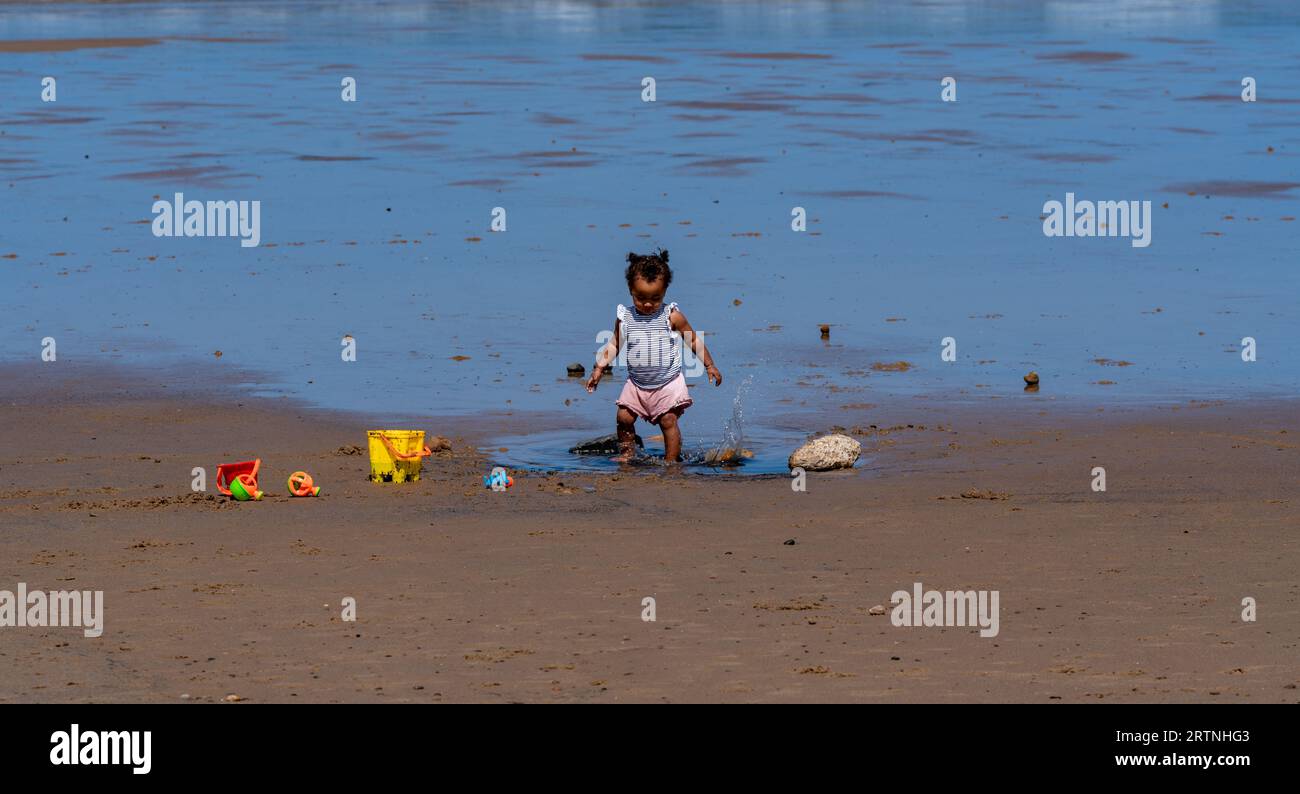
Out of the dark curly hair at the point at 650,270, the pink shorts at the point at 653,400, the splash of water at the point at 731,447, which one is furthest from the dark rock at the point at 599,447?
the dark curly hair at the point at 650,270

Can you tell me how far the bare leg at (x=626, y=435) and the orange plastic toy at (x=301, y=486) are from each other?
6.33 feet

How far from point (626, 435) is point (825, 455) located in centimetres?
131

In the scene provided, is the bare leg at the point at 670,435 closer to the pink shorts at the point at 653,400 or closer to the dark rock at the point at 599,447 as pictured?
the pink shorts at the point at 653,400

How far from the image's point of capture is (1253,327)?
50.0ft

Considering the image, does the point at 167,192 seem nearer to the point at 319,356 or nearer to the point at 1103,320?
the point at 319,356

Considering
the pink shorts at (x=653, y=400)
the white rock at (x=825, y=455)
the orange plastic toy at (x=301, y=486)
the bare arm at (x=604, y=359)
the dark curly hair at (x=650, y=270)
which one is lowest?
the orange plastic toy at (x=301, y=486)

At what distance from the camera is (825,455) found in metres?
11.2

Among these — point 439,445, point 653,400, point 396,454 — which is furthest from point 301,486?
point 653,400

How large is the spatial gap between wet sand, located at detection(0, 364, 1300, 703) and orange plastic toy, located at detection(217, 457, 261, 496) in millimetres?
147

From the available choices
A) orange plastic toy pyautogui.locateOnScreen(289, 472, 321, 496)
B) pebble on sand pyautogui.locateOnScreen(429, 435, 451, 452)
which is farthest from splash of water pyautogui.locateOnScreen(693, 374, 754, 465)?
orange plastic toy pyautogui.locateOnScreen(289, 472, 321, 496)

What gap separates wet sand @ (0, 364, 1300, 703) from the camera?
727 centimetres

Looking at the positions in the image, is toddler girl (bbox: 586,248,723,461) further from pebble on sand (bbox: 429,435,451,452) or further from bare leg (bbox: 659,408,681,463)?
pebble on sand (bbox: 429,435,451,452)

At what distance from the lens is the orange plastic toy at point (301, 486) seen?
35.1 ft
